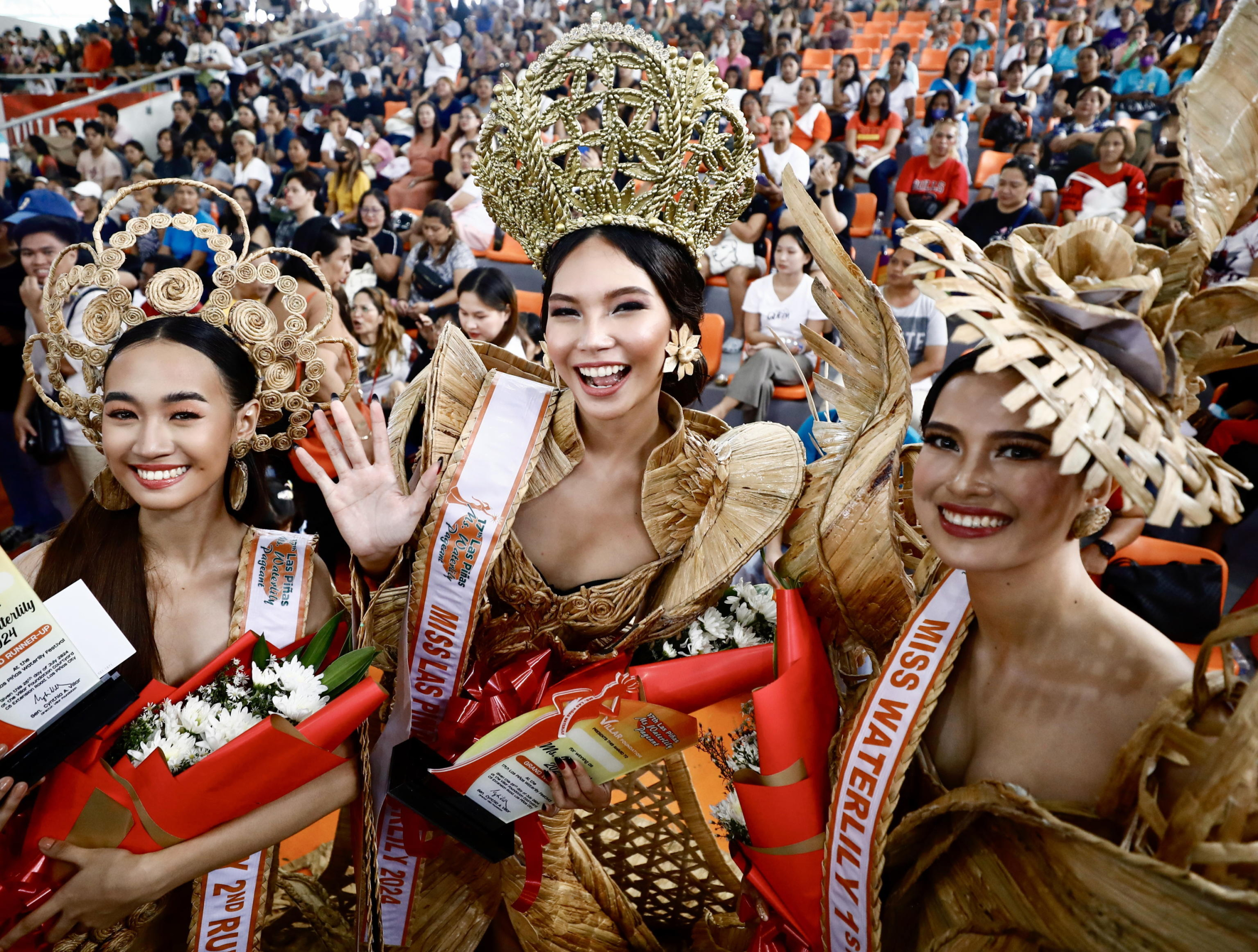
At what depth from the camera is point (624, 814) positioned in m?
2.12

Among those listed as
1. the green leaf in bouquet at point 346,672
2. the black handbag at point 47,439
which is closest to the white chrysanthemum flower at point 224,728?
the green leaf in bouquet at point 346,672

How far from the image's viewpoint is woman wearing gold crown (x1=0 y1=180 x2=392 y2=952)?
1.58m

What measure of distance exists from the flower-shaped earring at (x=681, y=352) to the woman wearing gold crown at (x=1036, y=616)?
1.18ft

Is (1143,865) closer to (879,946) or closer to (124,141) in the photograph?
(879,946)

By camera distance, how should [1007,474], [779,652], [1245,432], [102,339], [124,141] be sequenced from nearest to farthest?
1. [1007,474]
2. [779,652]
3. [102,339]
4. [1245,432]
5. [124,141]

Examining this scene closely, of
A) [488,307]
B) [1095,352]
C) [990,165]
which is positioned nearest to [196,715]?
[1095,352]

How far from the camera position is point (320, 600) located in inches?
68.6

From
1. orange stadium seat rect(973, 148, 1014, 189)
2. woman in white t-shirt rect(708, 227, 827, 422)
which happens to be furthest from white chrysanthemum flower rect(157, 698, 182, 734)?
orange stadium seat rect(973, 148, 1014, 189)

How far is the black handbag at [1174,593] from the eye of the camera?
9.21ft

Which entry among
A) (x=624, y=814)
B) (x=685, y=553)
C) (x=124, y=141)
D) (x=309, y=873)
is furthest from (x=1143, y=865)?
(x=124, y=141)

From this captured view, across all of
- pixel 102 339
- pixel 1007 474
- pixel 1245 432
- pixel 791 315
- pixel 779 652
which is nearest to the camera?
pixel 1007 474

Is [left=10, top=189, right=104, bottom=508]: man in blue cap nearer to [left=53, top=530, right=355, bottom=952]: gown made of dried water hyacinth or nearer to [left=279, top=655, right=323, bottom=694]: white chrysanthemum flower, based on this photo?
[left=53, top=530, right=355, bottom=952]: gown made of dried water hyacinth

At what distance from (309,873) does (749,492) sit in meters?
1.53

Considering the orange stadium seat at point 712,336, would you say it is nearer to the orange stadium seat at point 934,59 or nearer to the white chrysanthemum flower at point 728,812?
the white chrysanthemum flower at point 728,812
